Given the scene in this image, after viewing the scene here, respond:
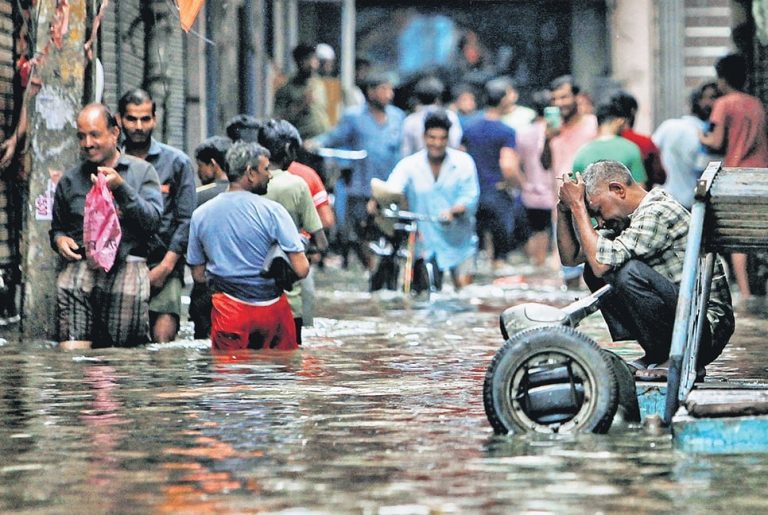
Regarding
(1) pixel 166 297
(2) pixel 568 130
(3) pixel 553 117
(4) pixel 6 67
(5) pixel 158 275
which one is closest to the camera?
(5) pixel 158 275

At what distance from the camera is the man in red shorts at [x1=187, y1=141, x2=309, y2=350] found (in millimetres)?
11945

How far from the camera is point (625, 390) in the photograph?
28.3 feet

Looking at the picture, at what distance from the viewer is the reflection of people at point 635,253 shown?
8.85 m

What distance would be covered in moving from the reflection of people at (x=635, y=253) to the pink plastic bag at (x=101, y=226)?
368 cm

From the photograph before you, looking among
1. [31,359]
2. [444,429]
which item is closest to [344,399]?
[444,429]

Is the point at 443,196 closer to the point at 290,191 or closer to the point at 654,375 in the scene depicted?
the point at 290,191

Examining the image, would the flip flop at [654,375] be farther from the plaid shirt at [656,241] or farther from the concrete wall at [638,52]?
the concrete wall at [638,52]

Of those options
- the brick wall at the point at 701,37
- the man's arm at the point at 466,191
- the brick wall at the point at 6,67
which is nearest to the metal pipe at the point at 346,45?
the brick wall at the point at 701,37

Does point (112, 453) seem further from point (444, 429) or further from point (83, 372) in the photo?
point (83, 372)

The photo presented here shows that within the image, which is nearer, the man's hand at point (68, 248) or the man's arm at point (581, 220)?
the man's arm at point (581, 220)

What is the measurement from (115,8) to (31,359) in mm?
5986

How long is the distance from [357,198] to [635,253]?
Result: 45.5 ft

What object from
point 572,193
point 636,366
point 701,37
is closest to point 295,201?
point 636,366

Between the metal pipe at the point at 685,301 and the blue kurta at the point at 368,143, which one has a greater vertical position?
the blue kurta at the point at 368,143
